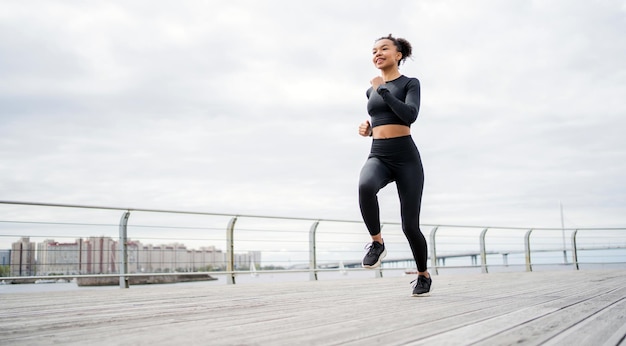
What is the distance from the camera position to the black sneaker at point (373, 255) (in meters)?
3.14

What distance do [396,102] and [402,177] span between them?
0.47 metres

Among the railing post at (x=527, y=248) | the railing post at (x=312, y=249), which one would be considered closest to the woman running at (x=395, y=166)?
the railing post at (x=312, y=249)

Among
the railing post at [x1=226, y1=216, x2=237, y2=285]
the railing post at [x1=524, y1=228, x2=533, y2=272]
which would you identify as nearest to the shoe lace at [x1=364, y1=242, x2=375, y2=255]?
the railing post at [x1=226, y1=216, x2=237, y2=285]

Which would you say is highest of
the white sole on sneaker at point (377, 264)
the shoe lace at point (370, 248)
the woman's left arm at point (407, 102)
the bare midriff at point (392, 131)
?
the woman's left arm at point (407, 102)

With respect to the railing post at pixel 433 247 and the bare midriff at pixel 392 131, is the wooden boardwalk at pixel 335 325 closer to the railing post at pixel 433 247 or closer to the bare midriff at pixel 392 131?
the bare midriff at pixel 392 131

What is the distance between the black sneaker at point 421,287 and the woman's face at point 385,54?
1.36 meters

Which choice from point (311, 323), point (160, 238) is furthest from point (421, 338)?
point (160, 238)

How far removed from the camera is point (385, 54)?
3559mm

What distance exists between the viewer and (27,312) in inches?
102

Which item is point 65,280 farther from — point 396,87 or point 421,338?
point 421,338

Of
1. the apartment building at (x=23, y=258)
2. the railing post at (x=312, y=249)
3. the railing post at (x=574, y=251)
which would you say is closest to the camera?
the apartment building at (x=23, y=258)

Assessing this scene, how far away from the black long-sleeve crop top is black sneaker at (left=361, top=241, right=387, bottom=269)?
74 cm

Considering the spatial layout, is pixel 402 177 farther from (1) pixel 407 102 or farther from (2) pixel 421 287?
(2) pixel 421 287

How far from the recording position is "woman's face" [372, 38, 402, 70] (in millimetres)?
3562
